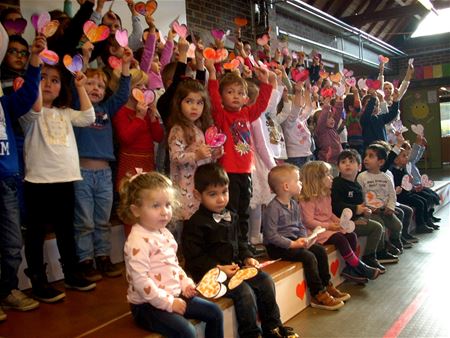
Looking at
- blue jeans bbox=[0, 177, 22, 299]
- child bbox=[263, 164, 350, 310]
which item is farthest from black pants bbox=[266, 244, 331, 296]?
blue jeans bbox=[0, 177, 22, 299]

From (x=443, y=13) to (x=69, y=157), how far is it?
35.5 feet

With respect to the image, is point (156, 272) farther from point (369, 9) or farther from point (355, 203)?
point (369, 9)

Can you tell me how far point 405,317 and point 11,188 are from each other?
213cm

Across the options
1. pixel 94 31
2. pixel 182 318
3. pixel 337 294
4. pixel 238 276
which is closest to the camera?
pixel 182 318

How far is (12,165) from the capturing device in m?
2.07

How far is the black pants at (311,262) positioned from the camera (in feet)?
9.05

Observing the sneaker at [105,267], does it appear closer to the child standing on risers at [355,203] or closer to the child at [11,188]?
the child at [11,188]

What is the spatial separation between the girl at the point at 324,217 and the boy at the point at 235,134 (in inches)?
20.8

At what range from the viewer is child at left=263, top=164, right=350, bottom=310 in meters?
2.75

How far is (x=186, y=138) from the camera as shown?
265 centimetres

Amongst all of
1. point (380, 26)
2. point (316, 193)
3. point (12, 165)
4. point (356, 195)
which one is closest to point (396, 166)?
point (356, 195)

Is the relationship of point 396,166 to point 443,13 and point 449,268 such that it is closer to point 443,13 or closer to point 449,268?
point 449,268

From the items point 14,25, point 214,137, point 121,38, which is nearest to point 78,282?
point 214,137

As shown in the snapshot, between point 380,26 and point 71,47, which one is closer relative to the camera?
point 71,47
